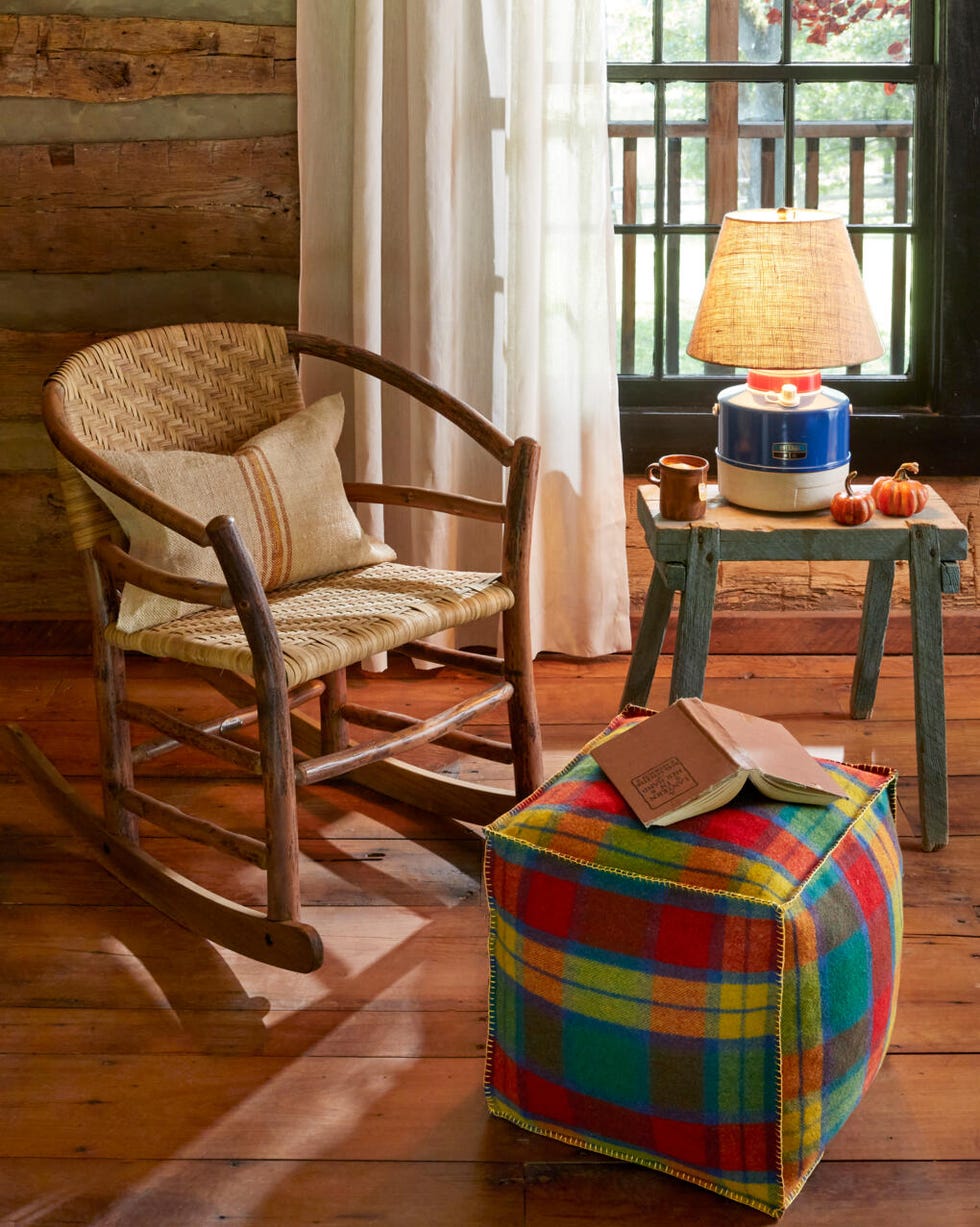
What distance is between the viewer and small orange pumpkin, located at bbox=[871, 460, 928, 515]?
225cm

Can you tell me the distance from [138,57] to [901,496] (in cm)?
173

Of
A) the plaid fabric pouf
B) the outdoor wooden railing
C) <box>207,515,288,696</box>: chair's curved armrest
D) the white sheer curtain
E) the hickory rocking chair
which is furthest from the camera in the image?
the outdoor wooden railing

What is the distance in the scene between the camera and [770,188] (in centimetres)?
302

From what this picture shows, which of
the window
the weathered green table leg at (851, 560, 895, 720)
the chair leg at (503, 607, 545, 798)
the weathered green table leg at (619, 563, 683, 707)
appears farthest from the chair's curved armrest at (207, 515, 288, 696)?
the window

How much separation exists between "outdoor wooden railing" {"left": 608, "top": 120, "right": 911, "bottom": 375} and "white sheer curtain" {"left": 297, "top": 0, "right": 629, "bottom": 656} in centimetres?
26

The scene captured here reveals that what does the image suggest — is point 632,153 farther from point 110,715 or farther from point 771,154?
point 110,715

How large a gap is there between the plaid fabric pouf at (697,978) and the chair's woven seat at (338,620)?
0.48 metres

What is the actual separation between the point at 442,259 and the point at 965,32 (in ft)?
3.69

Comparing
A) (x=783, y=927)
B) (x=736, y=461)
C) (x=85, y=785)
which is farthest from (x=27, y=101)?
(x=783, y=927)

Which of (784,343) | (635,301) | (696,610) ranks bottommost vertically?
(696,610)

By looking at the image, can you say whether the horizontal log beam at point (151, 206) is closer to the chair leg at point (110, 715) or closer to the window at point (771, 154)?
the window at point (771, 154)

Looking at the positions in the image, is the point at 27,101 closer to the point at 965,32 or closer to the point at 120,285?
the point at 120,285

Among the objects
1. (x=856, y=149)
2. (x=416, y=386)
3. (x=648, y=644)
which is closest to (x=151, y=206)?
(x=416, y=386)

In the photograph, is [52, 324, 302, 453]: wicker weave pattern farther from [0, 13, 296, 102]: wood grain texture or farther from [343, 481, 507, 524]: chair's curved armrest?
[0, 13, 296, 102]: wood grain texture
